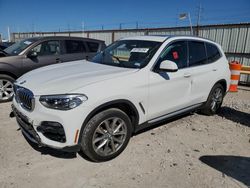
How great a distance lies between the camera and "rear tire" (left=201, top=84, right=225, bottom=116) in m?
5.24

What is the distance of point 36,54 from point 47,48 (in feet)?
1.54


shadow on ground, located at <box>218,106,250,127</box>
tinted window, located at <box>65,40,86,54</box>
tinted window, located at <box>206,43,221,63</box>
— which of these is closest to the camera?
tinted window, located at <box>206,43,221,63</box>

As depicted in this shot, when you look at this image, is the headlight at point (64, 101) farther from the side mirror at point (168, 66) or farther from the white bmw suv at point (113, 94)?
the side mirror at point (168, 66)

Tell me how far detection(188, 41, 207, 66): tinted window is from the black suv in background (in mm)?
3100

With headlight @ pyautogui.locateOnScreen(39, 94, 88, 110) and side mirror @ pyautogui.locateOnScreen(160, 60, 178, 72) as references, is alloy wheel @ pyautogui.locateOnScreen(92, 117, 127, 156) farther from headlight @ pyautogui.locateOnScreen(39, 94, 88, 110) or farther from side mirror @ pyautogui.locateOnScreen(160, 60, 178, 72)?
side mirror @ pyautogui.locateOnScreen(160, 60, 178, 72)

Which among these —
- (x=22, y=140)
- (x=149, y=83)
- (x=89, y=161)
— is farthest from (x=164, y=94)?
(x=22, y=140)

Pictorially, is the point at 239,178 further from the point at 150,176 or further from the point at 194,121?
the point at 194,121

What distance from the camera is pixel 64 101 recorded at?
2.86 meters

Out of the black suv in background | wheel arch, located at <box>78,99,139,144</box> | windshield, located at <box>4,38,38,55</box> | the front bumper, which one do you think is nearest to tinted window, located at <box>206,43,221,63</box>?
wheel arch, located at <box>78,99,139,144</box>

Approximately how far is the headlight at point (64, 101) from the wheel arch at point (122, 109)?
9.1 inches

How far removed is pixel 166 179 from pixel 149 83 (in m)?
1.41

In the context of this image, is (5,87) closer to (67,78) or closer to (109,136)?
(67,78)

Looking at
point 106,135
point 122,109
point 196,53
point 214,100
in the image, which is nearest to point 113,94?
point 122,109

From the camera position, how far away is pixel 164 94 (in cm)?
388
